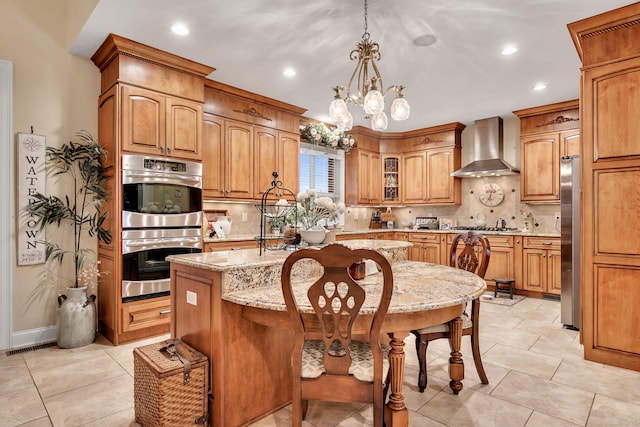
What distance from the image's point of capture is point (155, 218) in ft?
11.2

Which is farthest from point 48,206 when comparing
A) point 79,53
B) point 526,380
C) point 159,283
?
Result: point 526,380

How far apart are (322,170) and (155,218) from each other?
3470mm

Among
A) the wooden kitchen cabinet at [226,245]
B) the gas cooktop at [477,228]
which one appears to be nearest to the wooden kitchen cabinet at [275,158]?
the wooden kitchen cabinet at [226,245]

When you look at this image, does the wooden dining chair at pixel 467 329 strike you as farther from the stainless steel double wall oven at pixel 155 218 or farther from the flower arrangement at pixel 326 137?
the flower arrangement at pixel 326 137

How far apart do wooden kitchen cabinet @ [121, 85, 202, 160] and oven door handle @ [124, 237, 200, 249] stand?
0.85 meters

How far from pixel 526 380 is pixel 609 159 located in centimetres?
187

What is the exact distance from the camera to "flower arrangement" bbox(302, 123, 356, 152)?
566cm

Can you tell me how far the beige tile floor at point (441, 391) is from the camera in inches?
81.3

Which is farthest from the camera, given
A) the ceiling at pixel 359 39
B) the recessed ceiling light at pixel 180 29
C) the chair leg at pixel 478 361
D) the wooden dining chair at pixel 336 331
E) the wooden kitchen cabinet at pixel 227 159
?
the wooden kitchen cabinet at pixel 227 159

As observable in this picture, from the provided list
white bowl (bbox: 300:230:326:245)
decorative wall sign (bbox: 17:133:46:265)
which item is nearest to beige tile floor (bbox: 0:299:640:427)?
decorative wall sign (bbox: 17:133:46:265)

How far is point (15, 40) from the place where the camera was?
10.5 ft

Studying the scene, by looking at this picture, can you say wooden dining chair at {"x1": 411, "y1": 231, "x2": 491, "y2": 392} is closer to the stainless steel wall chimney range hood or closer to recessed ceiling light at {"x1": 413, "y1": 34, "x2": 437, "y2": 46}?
recessed ceiling light at {"x1": 413, "y1": 34, "x2": 437, "y2": 46}

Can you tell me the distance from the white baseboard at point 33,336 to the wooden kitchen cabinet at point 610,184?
189 inches

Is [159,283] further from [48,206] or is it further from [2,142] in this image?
[2,142]
